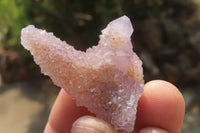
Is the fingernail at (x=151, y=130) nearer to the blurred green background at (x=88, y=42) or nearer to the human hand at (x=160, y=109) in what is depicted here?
the human hand at (x=160, y=109)

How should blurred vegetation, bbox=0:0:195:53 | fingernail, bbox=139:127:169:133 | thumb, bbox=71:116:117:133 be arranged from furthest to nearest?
blurred vegetation, bbox=0:0:195:53
fingernail, bbox=139:127:169:133
thumb, bbox=71:116:117:133

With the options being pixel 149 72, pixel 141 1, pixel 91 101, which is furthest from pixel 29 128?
pixel 141 1

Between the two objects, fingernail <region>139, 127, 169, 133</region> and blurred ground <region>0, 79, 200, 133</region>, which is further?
blurred ground <region>0, 79, 200, 133</region>

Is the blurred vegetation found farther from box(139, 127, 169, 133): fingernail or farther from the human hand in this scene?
box(139, 127, 169, 133): fingernail

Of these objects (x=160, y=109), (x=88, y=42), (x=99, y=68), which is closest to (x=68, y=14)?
(x=88, y=42)

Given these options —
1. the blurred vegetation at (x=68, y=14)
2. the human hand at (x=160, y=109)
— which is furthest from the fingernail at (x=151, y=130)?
the blurred vegetation at (x=68, y=14)

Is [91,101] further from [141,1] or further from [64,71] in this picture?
[141,1]

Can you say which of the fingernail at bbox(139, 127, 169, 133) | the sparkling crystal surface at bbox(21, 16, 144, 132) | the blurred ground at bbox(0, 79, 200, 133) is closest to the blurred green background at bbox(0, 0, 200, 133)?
the blurred ground at bbox(0, 79, 200, 133)
